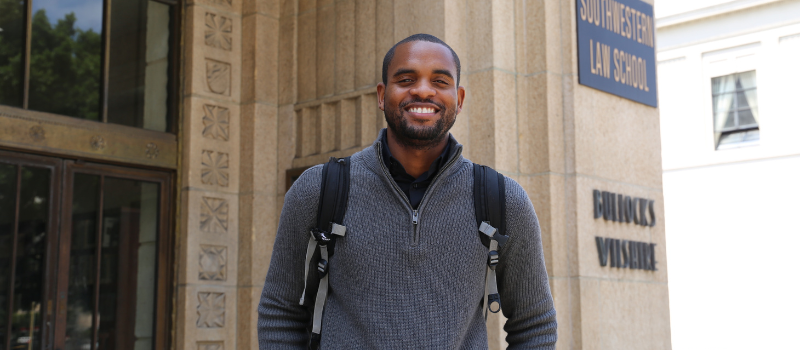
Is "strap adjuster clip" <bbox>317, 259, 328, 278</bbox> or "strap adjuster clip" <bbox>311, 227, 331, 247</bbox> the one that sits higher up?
"strap adjuster clip" <bbox>311, 227, 331, 247</bbox>

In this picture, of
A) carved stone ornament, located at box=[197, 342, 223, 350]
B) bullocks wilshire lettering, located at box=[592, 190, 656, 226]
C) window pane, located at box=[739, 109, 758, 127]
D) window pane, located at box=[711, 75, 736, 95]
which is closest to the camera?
bullocks wilshire lettering, located at box=[592, 190, 656, 226]

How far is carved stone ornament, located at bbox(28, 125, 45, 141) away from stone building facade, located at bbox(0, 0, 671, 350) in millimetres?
33

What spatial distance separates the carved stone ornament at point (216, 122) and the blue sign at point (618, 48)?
3.41 metres

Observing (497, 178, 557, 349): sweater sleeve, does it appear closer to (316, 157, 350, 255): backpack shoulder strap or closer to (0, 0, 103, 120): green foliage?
(316, 157, 350, 255): backpack shoulder strap

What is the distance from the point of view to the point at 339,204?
8.07 ft

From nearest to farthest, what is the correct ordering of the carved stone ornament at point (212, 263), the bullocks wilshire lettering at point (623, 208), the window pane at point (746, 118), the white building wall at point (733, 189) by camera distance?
the bullocks wilshire lettering at point (623, 208) → the carved stone ornament at point (212, 263) → the white building wall at point (733, 189) → the window pane at point (746, 118)

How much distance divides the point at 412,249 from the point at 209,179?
594 centimetres

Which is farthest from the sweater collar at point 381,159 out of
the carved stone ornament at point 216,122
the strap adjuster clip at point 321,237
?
the carved stone ornament at point 216,122

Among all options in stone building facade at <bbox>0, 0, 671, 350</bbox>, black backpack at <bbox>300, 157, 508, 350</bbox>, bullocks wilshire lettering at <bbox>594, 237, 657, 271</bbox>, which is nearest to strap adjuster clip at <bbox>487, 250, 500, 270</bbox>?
black backpack at <bbox>300, 157, 508, 350</bbox>

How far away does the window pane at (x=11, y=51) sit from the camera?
22.9ft

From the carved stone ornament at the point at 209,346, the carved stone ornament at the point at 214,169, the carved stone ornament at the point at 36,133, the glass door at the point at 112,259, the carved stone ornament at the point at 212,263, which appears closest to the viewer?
the carved stone ornament at the point at 36,133

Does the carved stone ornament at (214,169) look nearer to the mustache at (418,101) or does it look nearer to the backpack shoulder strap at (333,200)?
the backpack shoulder strap at (333,200)

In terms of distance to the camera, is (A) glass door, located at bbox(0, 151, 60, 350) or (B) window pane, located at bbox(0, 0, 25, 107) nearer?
(A) glass door, located at bbox(0, 151, 60, 350)

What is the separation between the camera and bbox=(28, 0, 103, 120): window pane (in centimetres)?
720
